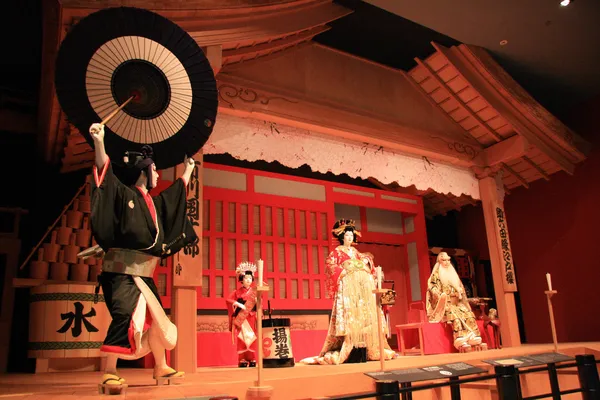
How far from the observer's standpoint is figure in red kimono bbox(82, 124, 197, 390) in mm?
2906

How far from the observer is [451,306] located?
6.62 m

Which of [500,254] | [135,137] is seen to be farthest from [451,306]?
[135,137]

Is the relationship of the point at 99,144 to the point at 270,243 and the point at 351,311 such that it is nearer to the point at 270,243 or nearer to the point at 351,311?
the point at 351,311

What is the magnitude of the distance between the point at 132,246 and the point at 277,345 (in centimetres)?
271

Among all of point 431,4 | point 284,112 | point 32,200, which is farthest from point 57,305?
point 431,4

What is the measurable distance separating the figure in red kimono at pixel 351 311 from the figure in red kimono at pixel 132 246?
2.55 metres

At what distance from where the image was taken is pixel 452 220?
1095 centimetres

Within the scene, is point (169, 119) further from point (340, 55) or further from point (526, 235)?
point (526, 235)

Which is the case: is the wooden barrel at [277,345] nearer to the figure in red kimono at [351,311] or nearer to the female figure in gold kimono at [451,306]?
the figure in red kimono at [351,311]

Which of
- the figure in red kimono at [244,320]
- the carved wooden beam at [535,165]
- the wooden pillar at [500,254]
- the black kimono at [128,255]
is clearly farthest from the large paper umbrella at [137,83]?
the carved wooden beam at [535,165]

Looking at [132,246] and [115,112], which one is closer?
[115,112]

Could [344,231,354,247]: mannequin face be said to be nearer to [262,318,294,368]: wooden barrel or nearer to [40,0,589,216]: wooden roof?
[262,318,294,368]: wooden barrel

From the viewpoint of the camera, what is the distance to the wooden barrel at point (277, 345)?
17.3ft

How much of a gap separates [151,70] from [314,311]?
16.1 feet
